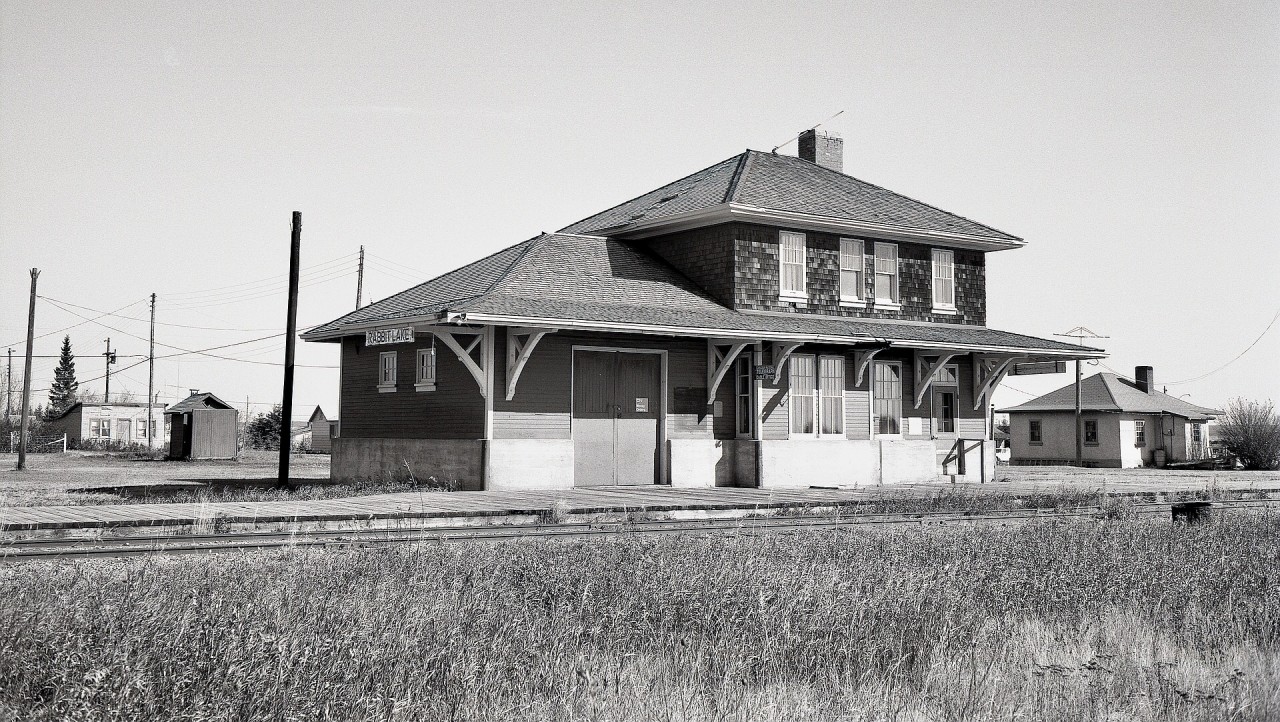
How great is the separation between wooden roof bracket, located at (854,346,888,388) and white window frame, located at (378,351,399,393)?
32.9ft

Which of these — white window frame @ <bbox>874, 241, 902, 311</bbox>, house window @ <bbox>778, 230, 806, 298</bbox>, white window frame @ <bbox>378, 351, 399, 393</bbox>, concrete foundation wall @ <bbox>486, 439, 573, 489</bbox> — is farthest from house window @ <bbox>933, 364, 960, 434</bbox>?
white window frame @ <bbox>378, 351, 399, 393</bbox>

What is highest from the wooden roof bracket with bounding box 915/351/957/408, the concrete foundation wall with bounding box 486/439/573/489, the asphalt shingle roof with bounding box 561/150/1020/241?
the asphalt shingle roof with bounding box 561/150/1020/241

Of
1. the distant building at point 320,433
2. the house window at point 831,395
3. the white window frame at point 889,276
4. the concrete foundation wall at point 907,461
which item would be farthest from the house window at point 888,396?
Answer: the distant building at point 320,433

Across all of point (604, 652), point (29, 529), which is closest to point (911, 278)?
point (29, 529)

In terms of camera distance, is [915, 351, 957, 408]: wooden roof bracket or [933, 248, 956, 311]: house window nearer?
[915, 351, 957, 408]: wooden roof bracket

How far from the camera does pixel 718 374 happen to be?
81.4ft

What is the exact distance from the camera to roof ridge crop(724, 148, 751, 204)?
1032 inches

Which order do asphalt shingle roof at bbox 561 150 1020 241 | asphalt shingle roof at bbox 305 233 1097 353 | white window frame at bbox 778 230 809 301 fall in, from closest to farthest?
asphalt shingle roof at bbox 305 233 1097 353 → white window frame at bbox 778 230 809 301 → asphalt shingle roof at bbox 561 150 1020 241

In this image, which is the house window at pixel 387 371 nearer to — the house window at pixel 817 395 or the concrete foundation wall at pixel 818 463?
the concrete foundation wall at pixel 818 463

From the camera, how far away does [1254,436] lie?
170 ft

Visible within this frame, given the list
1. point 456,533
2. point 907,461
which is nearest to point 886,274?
point 907,461

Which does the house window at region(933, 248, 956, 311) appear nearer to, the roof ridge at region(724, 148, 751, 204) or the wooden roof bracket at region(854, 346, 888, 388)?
the wooden roof bracket at region(854, 346, 888, 388)

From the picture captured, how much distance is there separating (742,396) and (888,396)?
166 inches

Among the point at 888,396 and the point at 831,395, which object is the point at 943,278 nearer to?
the point at 888,396
